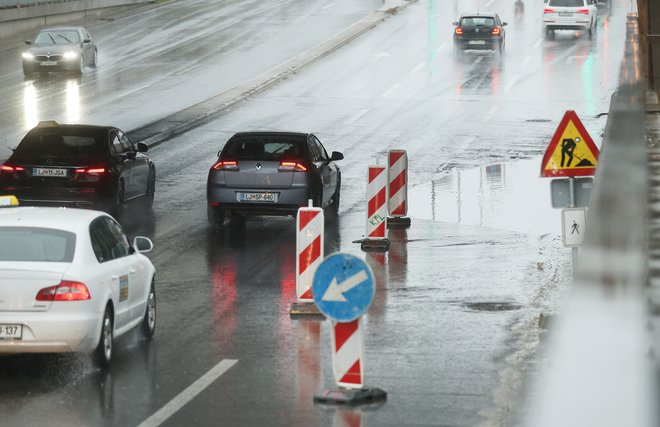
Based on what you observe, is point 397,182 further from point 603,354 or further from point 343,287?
point 603,354

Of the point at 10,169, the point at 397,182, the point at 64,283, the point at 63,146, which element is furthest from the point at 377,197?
the point at 64,283

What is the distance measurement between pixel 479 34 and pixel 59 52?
15.0 metres

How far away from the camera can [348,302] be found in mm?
11219

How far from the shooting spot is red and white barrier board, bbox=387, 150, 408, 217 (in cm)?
2230

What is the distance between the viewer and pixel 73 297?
12.0 meters

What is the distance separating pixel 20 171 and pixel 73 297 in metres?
10.4

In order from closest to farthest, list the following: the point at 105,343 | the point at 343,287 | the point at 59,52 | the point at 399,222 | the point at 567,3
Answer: the point at 343,287 → the point at 105,343 → the point at 399,222 → the point at 59,52 → the point at 567,3

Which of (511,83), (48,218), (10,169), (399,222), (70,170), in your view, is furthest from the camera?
(511,83)

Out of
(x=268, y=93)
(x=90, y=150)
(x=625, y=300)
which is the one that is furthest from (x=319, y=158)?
(x=268, y=93)

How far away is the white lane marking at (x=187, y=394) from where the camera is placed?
10.6 metres

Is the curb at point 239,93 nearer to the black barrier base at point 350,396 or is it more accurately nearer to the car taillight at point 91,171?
the car taillight at point 91,171

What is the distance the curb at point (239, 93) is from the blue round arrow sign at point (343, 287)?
23.1m

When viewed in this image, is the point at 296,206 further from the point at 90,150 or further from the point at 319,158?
the point at 90,150

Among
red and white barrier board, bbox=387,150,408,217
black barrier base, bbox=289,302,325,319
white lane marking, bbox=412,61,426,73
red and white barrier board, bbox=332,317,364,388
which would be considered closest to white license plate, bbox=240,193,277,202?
red and white barrier board, bbox=387,150,408,217
